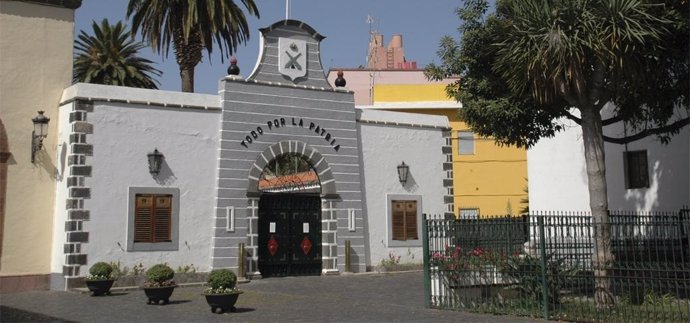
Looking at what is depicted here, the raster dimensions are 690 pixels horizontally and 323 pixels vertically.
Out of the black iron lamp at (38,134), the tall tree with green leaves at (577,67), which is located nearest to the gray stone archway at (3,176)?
the black iron lamp at (38,134)

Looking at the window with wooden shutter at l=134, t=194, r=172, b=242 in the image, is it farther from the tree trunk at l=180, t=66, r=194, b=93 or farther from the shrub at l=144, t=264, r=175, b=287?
the tree trunk at l=180, t=66, r=194, b=93

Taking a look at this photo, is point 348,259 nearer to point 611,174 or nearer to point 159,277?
point 159,277

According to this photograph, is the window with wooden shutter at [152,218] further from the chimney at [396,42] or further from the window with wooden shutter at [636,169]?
the chimney at [396,42]

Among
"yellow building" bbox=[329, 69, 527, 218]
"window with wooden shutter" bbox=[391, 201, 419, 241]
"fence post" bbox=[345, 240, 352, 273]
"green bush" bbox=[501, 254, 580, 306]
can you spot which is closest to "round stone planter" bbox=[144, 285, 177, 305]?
"green bush" bbox=[501, 254, 580, 306]

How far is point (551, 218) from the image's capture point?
11289 millimetres

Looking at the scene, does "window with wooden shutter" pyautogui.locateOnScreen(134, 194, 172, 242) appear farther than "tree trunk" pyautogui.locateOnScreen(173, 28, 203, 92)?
No

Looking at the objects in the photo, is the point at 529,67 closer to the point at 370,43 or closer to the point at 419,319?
the point at 419,319

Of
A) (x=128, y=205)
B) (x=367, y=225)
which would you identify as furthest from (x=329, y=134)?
(x=128, y=205)

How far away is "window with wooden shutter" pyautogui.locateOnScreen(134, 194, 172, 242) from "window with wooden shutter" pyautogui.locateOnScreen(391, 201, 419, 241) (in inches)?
258

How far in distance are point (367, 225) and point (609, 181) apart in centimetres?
739

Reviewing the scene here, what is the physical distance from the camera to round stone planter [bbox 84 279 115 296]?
14836 mm

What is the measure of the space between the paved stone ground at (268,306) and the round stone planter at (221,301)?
15 cm

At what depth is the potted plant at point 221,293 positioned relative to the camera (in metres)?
12.0

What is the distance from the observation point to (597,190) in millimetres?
12516
